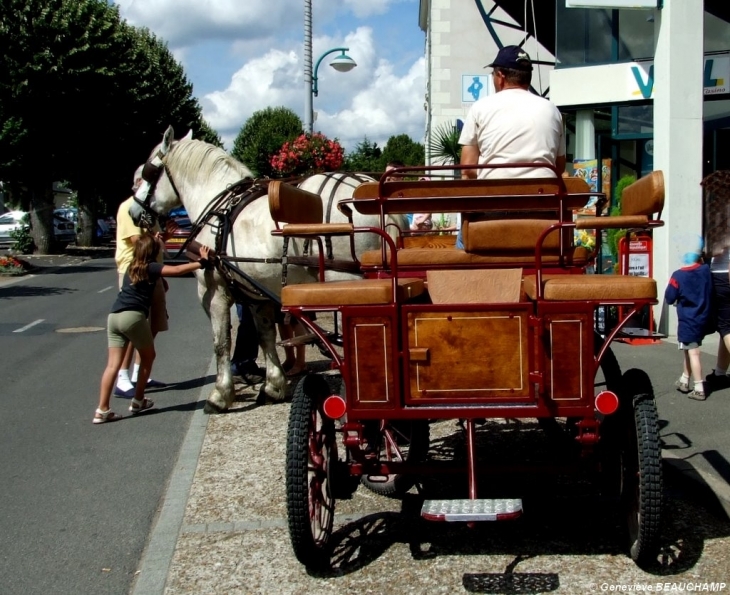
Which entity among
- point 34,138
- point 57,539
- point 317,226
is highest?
point 34,138

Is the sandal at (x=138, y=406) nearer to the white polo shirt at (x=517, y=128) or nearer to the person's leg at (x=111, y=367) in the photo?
the person's leg at (x=111, y=367)

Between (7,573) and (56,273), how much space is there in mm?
23354

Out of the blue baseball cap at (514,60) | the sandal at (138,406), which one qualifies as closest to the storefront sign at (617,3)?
the blue baseball cap at (514,60)

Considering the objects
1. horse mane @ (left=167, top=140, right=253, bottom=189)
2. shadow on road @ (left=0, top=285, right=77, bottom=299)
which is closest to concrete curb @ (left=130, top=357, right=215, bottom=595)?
horse mane @ (left=167, top=140, right=253, bottom=189)

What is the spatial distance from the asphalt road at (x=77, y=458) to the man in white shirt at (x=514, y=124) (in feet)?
9.22

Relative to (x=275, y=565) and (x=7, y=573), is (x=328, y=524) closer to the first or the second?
(x=275, y=565)

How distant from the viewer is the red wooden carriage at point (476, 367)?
3.67m

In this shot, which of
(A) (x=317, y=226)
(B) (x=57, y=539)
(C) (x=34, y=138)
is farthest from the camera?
(C) (x=34, y=138)

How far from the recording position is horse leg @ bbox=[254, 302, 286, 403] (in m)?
7.68

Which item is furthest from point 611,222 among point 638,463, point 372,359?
point 372,359

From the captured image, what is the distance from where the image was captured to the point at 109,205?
54000mm

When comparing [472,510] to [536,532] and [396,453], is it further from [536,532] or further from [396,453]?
[396,453]

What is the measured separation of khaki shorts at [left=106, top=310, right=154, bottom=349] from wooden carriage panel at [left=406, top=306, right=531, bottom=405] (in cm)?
433

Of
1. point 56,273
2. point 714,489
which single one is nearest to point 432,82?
point 56,273
